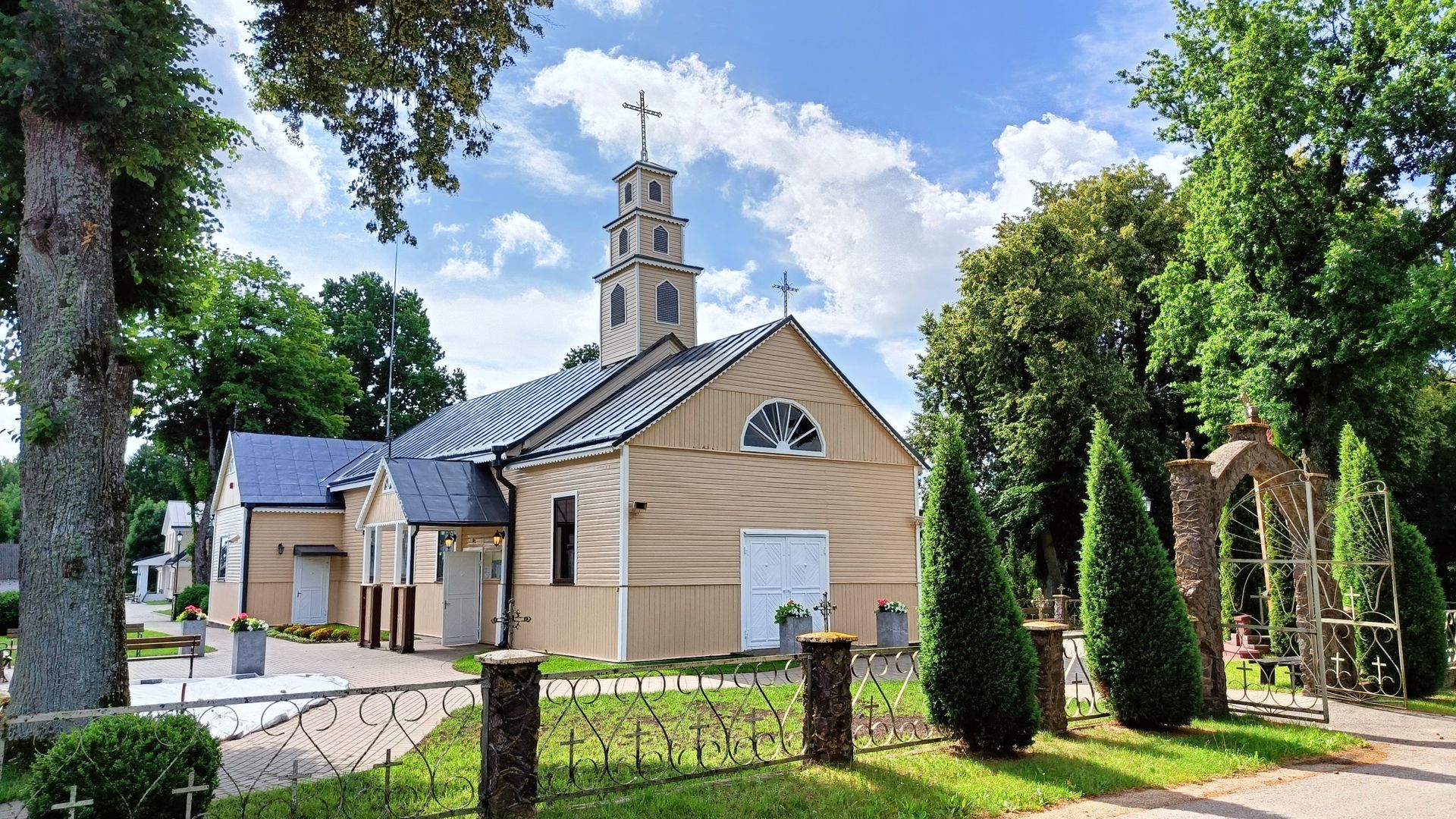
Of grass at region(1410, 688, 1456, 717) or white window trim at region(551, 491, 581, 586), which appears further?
white window trim at region(551, 491, 581, 586)

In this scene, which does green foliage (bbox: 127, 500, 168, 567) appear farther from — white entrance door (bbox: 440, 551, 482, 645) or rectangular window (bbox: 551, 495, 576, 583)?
rectangular window (bbox: 551, 495, 576, 583)

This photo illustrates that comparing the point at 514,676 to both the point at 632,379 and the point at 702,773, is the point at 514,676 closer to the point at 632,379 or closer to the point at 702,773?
the point at 702,773

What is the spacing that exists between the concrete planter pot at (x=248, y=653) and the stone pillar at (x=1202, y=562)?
13.2 meters

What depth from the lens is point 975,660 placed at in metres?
8.45

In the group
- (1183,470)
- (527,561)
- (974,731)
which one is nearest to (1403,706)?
(1183,470)

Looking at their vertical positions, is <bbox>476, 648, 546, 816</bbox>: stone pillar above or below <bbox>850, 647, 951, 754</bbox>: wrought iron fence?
above

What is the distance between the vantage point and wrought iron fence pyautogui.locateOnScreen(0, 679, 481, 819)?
5484 millimetres

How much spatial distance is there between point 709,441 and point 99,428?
1048 cm

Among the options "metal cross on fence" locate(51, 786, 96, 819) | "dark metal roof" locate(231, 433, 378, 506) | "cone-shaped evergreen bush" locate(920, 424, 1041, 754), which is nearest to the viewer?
"metal cross on fence" locate(51, 786, 96, 819)

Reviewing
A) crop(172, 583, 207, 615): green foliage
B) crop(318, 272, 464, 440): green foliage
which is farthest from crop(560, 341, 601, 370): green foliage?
crop(172, 583, 207, 615): green foliage

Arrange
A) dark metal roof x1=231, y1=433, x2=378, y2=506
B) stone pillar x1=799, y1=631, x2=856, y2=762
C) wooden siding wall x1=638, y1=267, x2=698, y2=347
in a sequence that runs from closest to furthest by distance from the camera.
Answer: stone pillar x1=799, y1=631, x2=856, y2=762
wooden siding wall x1=638, y1=267, x2=698, y2=347
dark metal roof x1=231, y1=433, x2=378, y2=506

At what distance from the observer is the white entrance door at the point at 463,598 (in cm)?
1948

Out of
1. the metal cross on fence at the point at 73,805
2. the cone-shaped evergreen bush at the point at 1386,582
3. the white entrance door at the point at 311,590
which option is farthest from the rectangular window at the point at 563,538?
the cone-shaped evergreen bush at the point at 1386,582

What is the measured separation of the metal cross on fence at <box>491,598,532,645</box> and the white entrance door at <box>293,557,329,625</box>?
9.34m
